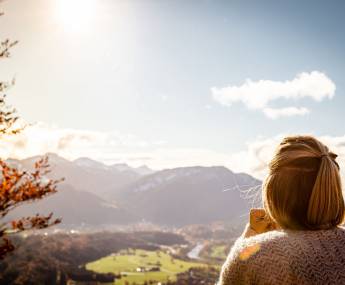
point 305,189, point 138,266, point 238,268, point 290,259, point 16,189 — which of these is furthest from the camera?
point 138,266

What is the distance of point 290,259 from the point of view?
2705 millimetres

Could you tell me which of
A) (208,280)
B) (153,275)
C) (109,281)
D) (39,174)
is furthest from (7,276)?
(39,174)

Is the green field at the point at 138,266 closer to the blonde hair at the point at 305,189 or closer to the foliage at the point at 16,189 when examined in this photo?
the foliage at the point at 16,189

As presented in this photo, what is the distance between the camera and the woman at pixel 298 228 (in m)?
2.69

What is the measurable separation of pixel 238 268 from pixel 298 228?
0.60 m

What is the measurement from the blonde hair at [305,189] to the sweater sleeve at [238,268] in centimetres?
43

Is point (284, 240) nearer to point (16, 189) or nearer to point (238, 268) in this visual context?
point (238, 268)

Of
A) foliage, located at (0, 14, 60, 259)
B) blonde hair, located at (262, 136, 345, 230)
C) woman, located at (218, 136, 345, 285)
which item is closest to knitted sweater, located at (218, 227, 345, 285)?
woman, located at (218, 136, 345, 285)

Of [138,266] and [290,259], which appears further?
[138,266]

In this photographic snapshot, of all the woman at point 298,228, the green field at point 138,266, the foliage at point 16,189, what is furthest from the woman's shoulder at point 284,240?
the green field at point 138,266

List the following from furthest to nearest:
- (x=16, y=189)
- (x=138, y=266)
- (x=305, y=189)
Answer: (x=138, y=266)
(x=16, y=189)
(x=305, y=189)

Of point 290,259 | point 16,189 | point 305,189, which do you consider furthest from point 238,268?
point 16,189

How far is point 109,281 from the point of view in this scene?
427ft

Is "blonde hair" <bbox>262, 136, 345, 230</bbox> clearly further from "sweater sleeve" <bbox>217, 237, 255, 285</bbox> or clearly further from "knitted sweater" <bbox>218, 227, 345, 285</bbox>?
"sweater sleeve" <bbox>217, 237, 255, 285</bbox>
